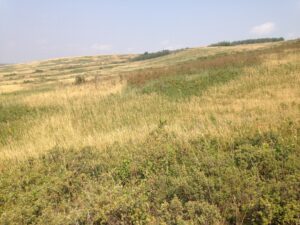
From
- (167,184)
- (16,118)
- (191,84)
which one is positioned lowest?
(16,118)

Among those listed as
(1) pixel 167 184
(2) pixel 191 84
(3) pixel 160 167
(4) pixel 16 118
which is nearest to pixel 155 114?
(3) pixel 160 167

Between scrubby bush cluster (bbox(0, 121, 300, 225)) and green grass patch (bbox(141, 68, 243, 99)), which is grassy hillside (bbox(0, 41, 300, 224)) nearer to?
scrubby bush cluster (bbox(0, 121, 300, 225))

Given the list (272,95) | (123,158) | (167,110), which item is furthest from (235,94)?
(123,158)

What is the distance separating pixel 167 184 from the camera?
5.36m

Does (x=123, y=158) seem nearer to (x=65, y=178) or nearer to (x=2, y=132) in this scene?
(x=65, y=178)

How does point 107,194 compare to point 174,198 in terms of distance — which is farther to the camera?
point 107,194

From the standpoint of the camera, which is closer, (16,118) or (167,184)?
(167,184)

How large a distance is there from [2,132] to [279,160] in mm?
9671

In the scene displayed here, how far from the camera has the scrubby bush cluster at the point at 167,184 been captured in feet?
14.6

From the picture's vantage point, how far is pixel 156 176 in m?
5.59

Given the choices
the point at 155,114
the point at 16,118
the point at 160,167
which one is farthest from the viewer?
the point at 16,118

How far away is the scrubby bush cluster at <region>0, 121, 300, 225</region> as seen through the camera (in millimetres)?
4438

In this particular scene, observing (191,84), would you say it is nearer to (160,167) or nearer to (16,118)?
(16,118)

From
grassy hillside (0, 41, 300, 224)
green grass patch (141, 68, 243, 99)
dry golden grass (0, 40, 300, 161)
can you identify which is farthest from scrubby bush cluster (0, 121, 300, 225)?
green grass patch (141, 68, 243, 99)
